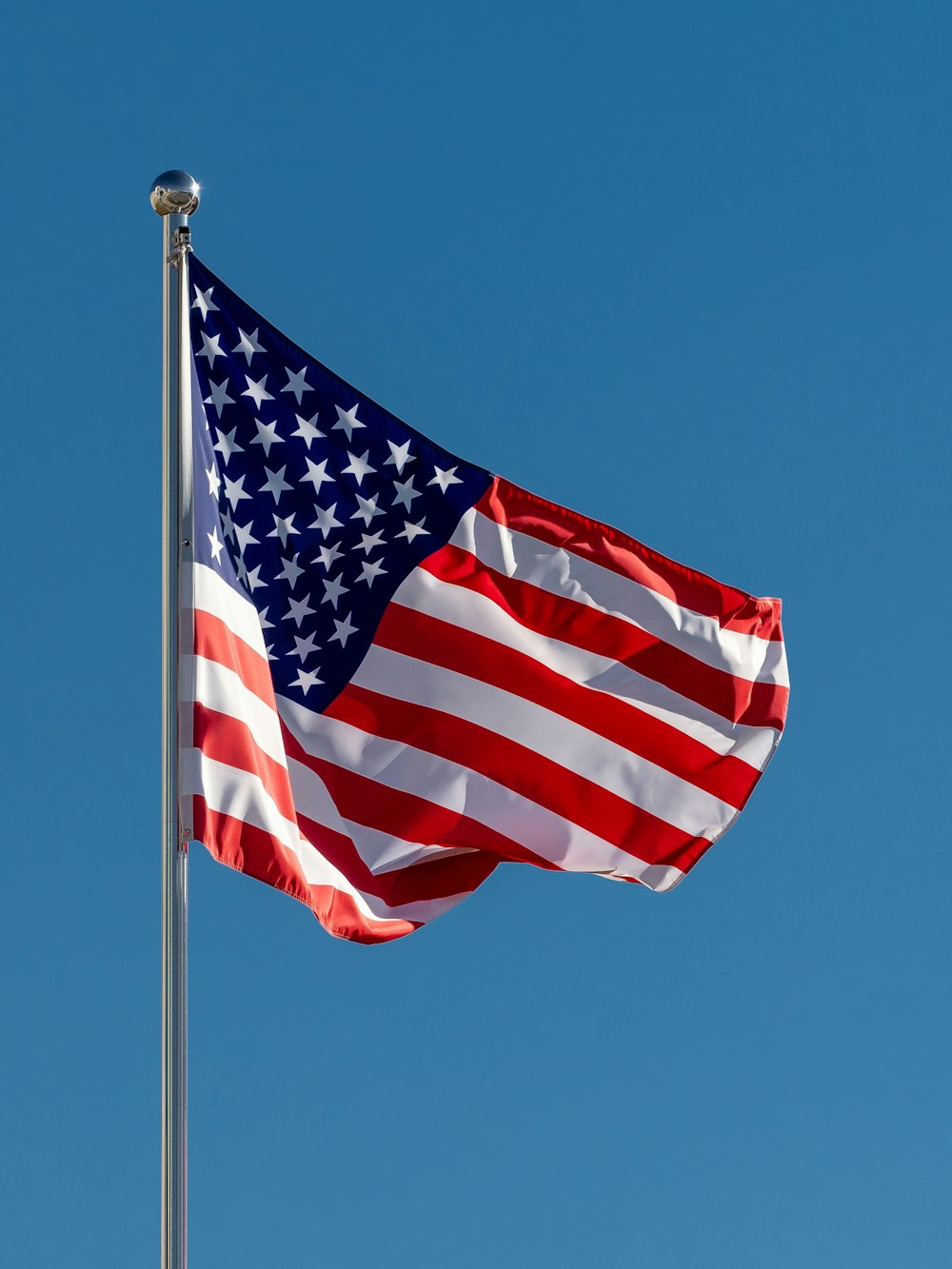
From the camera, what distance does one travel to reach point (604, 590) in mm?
17203

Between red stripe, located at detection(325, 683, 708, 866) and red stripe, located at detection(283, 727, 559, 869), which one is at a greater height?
red stripe, located at detection(325, 683, 708, 866)

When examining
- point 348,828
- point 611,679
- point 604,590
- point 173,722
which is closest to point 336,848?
point 348,828

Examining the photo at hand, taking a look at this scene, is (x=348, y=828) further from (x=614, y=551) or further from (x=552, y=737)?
(x=614, y=551)

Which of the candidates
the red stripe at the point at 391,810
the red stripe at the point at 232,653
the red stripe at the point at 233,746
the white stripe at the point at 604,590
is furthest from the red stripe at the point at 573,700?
the red stripe at the point at 233,746

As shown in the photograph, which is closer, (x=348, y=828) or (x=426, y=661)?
(x=348, y=828)

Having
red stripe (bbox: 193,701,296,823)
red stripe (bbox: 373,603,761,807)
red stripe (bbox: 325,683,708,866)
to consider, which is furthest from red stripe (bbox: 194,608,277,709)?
red stripe (bbox: 373,603,761,807)

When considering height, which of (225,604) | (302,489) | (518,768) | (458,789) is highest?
(302,489)

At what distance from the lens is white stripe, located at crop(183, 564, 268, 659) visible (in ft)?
46.9

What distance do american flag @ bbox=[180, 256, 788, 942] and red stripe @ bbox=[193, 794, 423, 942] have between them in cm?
3

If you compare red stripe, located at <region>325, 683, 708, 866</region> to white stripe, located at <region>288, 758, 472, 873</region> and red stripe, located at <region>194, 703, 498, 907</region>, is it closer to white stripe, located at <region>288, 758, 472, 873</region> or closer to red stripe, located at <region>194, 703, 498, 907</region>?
white stripe, located at <region>288, 758, 472, 873</region>

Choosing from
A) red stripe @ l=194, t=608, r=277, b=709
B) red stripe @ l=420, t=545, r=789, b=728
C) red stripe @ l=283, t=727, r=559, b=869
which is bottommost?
red stripe @ l=283, t=727, r=559, b=869

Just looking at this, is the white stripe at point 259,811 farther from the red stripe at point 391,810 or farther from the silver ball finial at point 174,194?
the silver ball finial at point 174,194

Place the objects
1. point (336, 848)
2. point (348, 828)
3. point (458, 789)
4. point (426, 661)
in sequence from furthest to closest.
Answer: point (426, 661) < point (458, 789) < point (348, 828) < point (336, 848)

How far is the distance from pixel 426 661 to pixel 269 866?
118 inches
